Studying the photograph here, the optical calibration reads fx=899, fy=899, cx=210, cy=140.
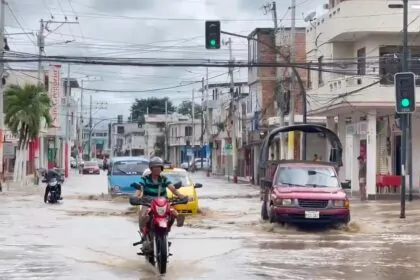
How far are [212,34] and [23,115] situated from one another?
24732mm

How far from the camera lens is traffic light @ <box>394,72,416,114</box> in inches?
977

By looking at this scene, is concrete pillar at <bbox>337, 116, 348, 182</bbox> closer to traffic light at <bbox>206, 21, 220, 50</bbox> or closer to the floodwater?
the floodwater

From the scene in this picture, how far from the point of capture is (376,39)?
39125mm

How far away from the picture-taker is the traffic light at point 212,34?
2848 cm

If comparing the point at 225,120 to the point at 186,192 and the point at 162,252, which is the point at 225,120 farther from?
the point at 162,252

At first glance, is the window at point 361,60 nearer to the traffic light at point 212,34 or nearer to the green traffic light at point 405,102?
the traffic light at point 212,34

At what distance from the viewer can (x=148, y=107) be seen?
18162 centimetres

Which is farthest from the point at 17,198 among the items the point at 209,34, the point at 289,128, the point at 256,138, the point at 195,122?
the point at 195,122

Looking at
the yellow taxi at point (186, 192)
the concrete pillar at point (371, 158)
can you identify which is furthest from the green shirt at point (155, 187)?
the concrete pillar at point (371, 158)

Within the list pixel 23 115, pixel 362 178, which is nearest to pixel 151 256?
pixel 362 178

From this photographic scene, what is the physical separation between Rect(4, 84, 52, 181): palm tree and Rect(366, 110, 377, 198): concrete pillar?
846 inches

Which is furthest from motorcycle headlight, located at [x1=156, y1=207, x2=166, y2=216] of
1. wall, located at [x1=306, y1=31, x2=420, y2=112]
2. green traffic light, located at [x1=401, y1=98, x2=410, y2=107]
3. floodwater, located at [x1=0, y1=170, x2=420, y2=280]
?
wall, located at [x1=306, y1=31, x2=420, y2=112]

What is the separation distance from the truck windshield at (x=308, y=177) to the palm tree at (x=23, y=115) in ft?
100

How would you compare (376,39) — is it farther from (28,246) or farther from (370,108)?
(28,246)
